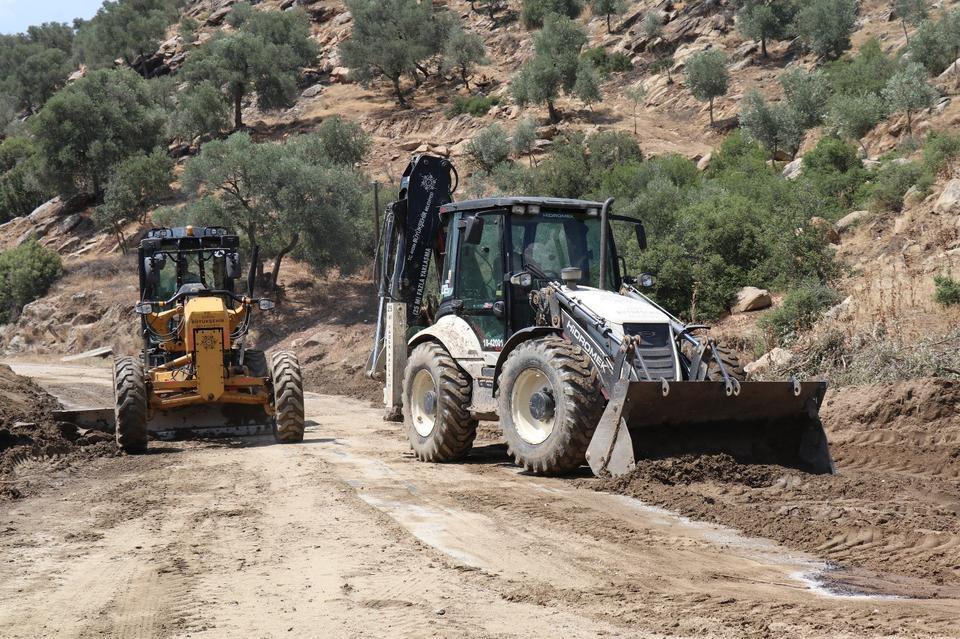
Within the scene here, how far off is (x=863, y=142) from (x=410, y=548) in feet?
92.8

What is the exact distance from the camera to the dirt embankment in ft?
20.4

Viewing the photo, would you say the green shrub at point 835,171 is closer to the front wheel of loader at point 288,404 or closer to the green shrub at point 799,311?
the green shrub at point 799,311

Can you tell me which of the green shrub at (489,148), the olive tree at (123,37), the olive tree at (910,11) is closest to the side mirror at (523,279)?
the green shrub at (489,148)

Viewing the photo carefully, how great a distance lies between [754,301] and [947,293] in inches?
224

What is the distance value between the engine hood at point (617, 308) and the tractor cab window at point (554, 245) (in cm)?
A: 50

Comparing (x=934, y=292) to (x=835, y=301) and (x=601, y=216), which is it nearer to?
(x=835, y=301)

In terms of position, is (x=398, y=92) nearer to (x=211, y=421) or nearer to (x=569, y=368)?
(x=211, y=421)

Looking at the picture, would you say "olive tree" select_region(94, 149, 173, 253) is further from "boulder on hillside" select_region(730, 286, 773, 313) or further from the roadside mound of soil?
"boulder on hillside" select_region(730, 286, 773, 313)

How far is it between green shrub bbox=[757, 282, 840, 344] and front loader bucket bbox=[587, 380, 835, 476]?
25.3 feet

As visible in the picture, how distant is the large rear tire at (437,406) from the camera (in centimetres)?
1006

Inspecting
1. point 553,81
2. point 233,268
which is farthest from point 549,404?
point 553,81

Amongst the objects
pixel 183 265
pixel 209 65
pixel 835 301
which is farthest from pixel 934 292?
pixel 209 65

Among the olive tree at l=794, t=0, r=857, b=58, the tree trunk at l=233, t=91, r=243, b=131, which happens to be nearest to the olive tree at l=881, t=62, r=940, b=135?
the olive tree at l=794, t=0, r=857, b=58

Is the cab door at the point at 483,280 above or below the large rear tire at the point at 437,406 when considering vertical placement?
above
